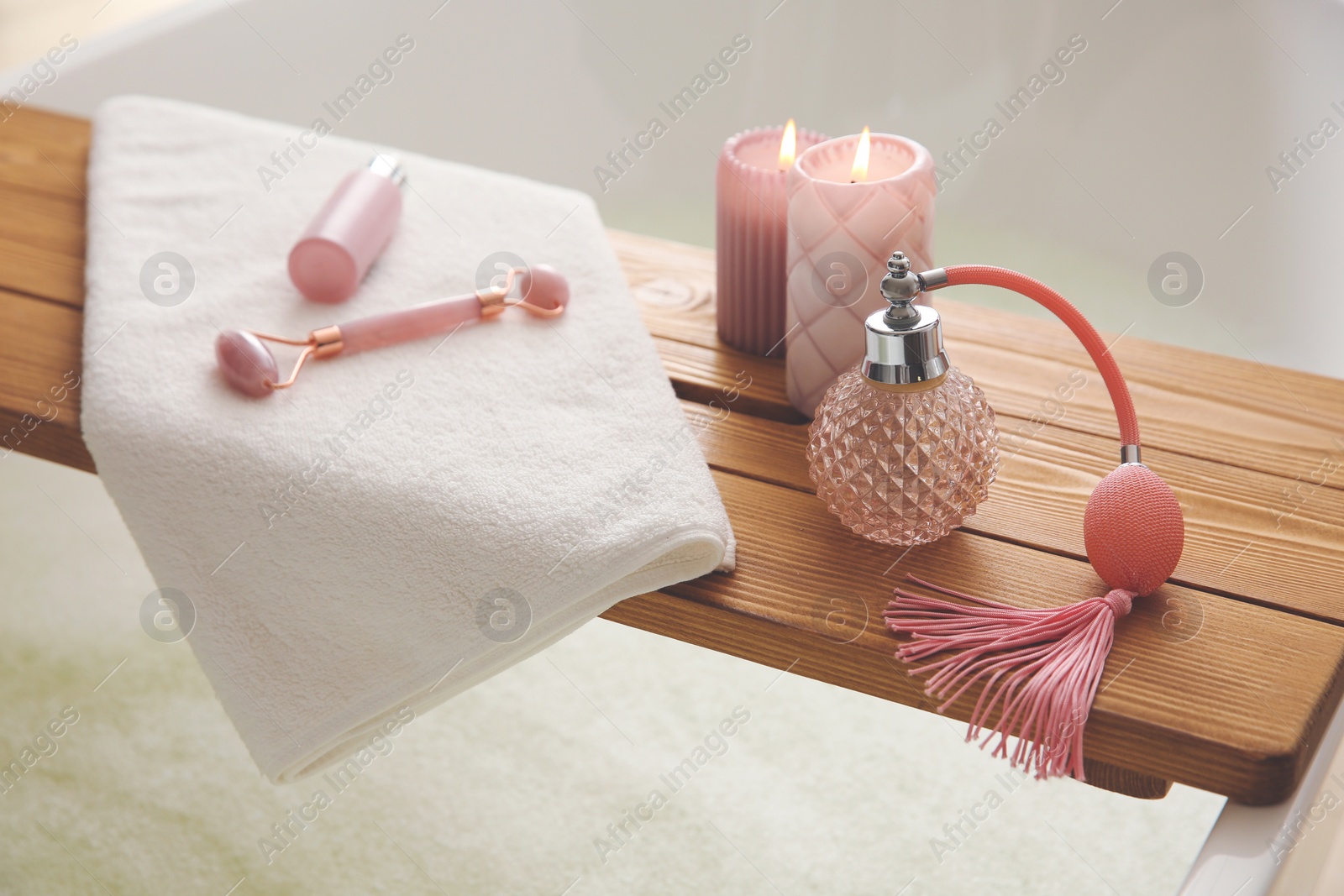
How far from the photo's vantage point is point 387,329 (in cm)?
79

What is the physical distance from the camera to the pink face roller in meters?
0.75

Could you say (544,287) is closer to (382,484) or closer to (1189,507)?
(382,484)

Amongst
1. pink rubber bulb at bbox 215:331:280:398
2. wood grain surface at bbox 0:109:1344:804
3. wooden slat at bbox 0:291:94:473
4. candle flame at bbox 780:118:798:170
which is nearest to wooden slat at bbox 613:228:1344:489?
wood grain surface at bbox 0:109:1344:804

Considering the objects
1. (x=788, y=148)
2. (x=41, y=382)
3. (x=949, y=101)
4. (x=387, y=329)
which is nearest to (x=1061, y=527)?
(x=788, y=148)

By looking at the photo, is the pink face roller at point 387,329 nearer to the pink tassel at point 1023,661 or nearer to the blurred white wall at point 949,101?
the pink tassel at point 1023,661

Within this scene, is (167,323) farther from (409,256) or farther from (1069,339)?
(1069,339)

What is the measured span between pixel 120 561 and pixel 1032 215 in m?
1.17

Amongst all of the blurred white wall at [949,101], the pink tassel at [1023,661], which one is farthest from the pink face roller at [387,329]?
the blurred white wall at [949,101]

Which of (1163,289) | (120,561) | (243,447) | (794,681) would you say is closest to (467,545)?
(243,447)

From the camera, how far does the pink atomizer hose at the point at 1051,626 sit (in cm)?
54

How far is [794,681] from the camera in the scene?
1.16m

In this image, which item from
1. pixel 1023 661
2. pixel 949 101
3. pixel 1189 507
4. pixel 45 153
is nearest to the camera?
pixel 1023 661

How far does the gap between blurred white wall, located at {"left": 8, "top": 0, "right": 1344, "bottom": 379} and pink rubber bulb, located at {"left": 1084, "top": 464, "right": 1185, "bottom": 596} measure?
624 mm

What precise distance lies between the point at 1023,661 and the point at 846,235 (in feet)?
0.88
